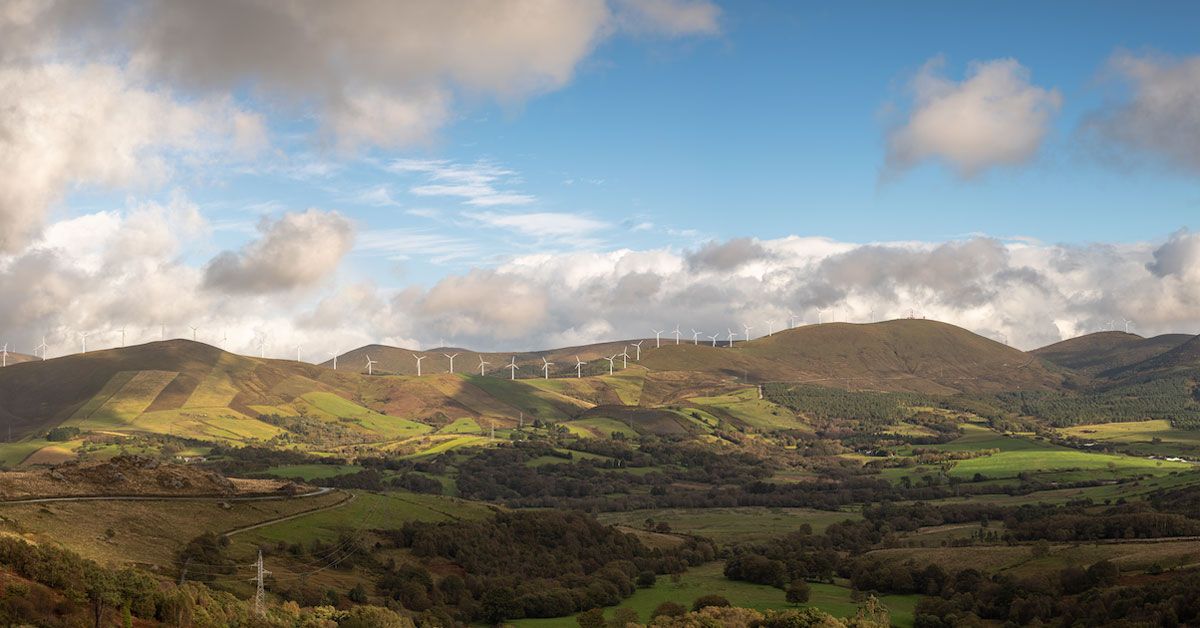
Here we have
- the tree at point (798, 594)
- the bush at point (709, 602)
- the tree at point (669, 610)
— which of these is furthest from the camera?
the tree at point (798, 594)

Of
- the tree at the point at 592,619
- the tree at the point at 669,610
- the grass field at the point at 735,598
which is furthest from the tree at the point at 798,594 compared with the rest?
the tree at the point at 592,619

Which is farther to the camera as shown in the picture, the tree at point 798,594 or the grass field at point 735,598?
the tree at point 798,594

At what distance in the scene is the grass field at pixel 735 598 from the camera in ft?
397

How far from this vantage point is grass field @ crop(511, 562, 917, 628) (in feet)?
397

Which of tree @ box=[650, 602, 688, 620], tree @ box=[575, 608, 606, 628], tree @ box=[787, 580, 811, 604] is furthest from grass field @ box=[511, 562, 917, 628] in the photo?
tree @ box=[650, 602, 688, 620]

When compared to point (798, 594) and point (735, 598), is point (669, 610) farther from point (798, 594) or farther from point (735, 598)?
point (798, 594)

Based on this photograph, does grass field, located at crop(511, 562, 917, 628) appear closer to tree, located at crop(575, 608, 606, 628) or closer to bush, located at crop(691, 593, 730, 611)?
tree, located at crop(575, 608, 606, 628)

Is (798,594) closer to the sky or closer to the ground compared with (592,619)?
closer to the ground

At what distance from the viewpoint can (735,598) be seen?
133125 mm

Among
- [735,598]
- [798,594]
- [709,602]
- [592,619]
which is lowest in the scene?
[735,598]

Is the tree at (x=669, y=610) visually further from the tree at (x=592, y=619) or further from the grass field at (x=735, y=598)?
the tree at (x=592, y=619)

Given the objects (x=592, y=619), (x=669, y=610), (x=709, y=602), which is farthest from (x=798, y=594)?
(x=592, y=619)

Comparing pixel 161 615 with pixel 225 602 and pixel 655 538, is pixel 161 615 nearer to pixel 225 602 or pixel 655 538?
pixel 225 602

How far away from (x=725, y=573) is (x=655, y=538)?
35.6 metres
